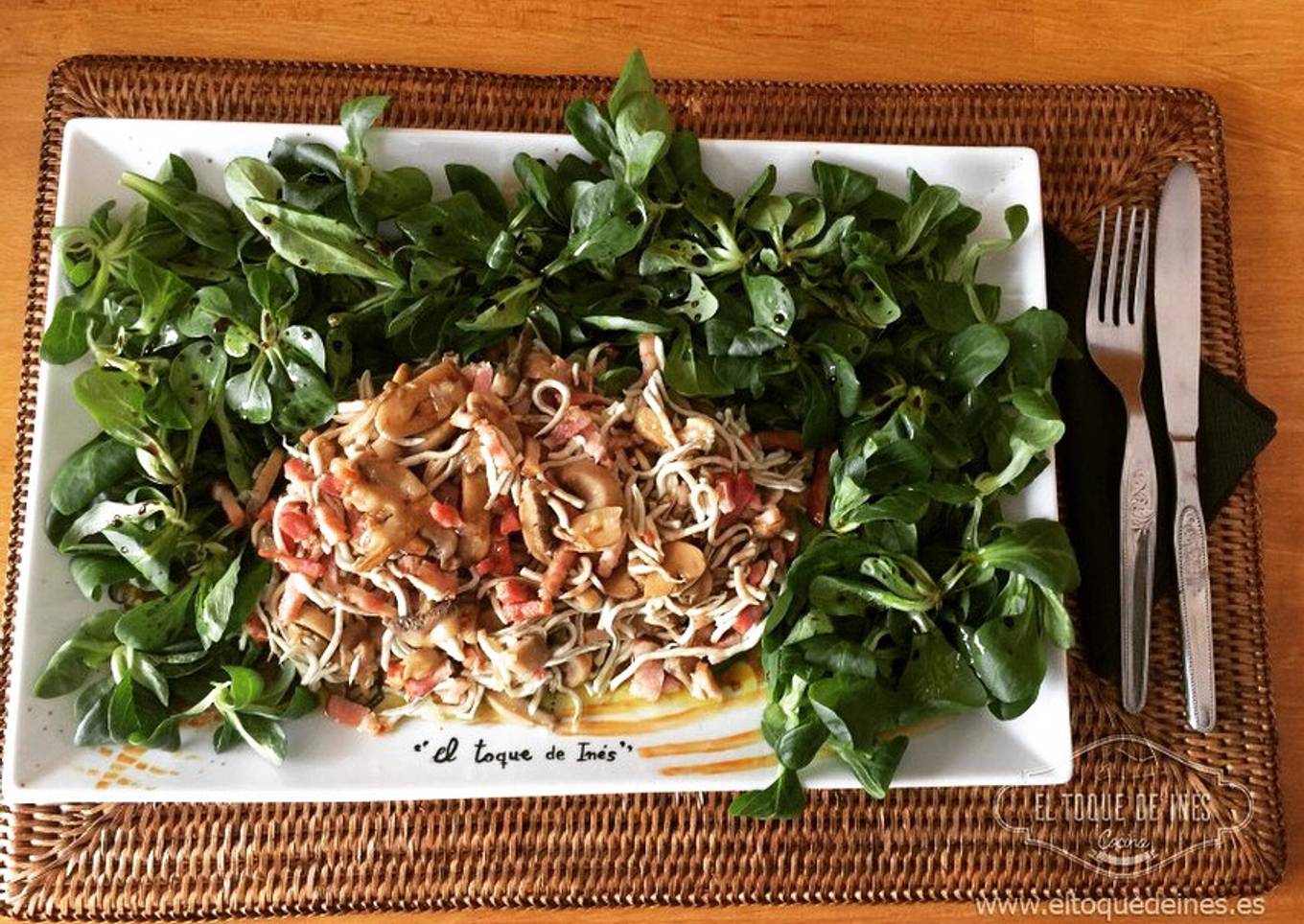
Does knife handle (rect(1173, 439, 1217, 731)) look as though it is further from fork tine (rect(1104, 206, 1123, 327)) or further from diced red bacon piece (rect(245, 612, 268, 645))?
diced red bacon piece (rect(245, 612, 268, 645))

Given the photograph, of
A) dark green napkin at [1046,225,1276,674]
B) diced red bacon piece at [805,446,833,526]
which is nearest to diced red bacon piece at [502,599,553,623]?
diced red bacon piece at [805,446,833,526]

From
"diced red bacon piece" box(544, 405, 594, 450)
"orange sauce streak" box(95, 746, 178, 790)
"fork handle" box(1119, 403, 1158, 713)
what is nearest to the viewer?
"orange sauce streak" box(95, 746, 178, 790)

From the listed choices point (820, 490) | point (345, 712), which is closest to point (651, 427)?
point (820, 490)

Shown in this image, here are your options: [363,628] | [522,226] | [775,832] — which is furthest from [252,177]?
[775,832]

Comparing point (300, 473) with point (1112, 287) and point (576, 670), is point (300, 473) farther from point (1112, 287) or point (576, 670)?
point (1112, 287)

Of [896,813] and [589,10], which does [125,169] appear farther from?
[896,813]

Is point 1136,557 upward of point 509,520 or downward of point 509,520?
upward

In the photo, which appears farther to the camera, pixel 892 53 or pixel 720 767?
pixel 892 53
